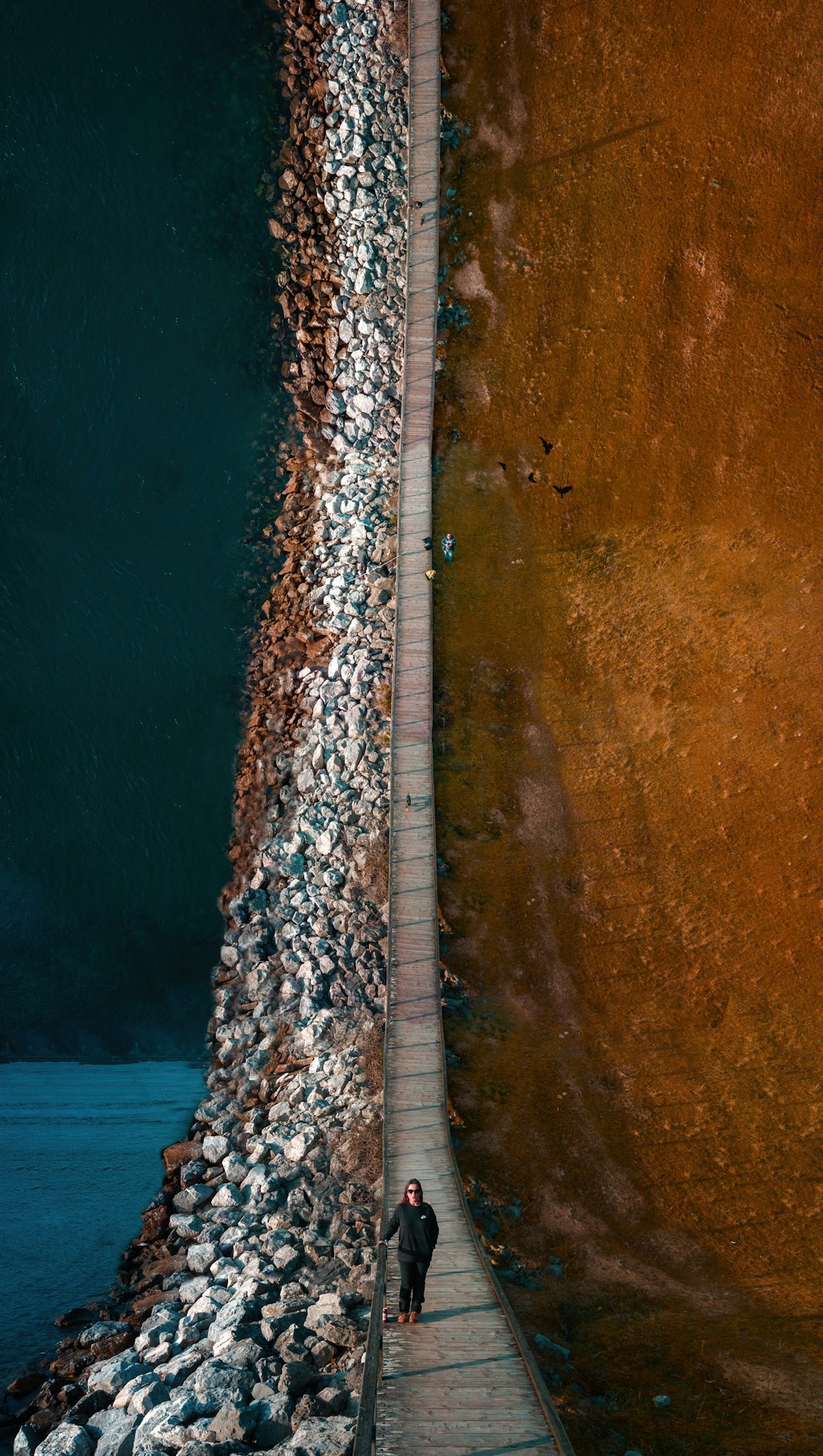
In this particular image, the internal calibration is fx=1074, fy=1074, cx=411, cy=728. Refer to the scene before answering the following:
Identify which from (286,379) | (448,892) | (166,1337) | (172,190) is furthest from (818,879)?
(172,190)

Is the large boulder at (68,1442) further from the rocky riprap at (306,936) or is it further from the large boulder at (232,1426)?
the large boulder at (232,1426)

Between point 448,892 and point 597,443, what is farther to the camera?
point 597,443

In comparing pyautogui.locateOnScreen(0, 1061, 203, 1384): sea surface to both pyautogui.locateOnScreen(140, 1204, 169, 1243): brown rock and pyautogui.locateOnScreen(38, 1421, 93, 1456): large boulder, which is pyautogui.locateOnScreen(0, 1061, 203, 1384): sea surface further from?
pyautogui.locateOnScreen(38, 1421, 93, 1456): large boulder

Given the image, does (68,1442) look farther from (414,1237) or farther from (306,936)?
(306,936)

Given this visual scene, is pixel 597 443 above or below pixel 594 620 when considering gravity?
above

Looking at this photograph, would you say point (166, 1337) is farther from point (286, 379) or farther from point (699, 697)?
point (286, 379)

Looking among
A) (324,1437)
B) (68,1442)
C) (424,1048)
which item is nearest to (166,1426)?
(68,1442)
